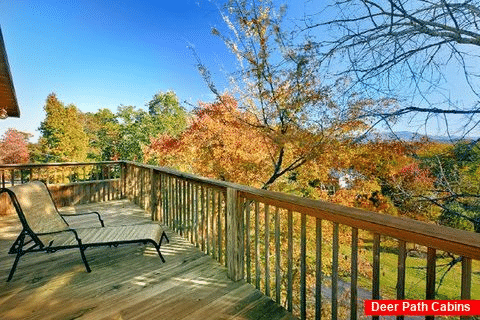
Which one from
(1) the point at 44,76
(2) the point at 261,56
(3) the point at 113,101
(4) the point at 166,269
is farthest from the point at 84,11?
(3) the point at 113,101

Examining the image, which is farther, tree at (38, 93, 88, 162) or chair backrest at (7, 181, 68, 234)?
tree at (38, 93, 88, 162)

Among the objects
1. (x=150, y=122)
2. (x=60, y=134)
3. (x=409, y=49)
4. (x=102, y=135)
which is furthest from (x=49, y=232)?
(x=102, y=135)

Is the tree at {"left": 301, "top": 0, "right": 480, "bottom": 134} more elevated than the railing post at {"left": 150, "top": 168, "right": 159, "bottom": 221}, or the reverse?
the tree at {"left": 301, "top": 0, "right": 480, "bottom": 134}

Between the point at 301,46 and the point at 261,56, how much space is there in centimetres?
209

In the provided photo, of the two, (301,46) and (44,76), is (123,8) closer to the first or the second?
(301,46)

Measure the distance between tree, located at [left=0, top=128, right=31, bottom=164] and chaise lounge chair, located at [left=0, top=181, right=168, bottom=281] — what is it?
22.4 meters

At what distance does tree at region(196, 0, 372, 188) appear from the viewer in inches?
205

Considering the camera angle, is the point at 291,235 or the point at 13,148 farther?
the point at 13,148

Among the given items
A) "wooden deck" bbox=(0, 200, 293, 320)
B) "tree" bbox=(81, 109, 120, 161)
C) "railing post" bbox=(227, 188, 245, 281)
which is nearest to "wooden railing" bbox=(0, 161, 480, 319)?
"railing post" bbox=(227, 188, 245, 281)

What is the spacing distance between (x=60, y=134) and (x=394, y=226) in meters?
23.6

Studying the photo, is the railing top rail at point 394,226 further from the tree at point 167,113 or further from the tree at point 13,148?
the tree at point 13,148

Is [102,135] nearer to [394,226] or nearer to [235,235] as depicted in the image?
[235,235]

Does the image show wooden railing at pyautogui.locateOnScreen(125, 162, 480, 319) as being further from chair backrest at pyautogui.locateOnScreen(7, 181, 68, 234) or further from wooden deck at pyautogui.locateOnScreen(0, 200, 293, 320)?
chair backrest at pyautogui.locateOnScreen(7, 181, 68, 234)

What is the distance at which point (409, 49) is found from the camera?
277cm
